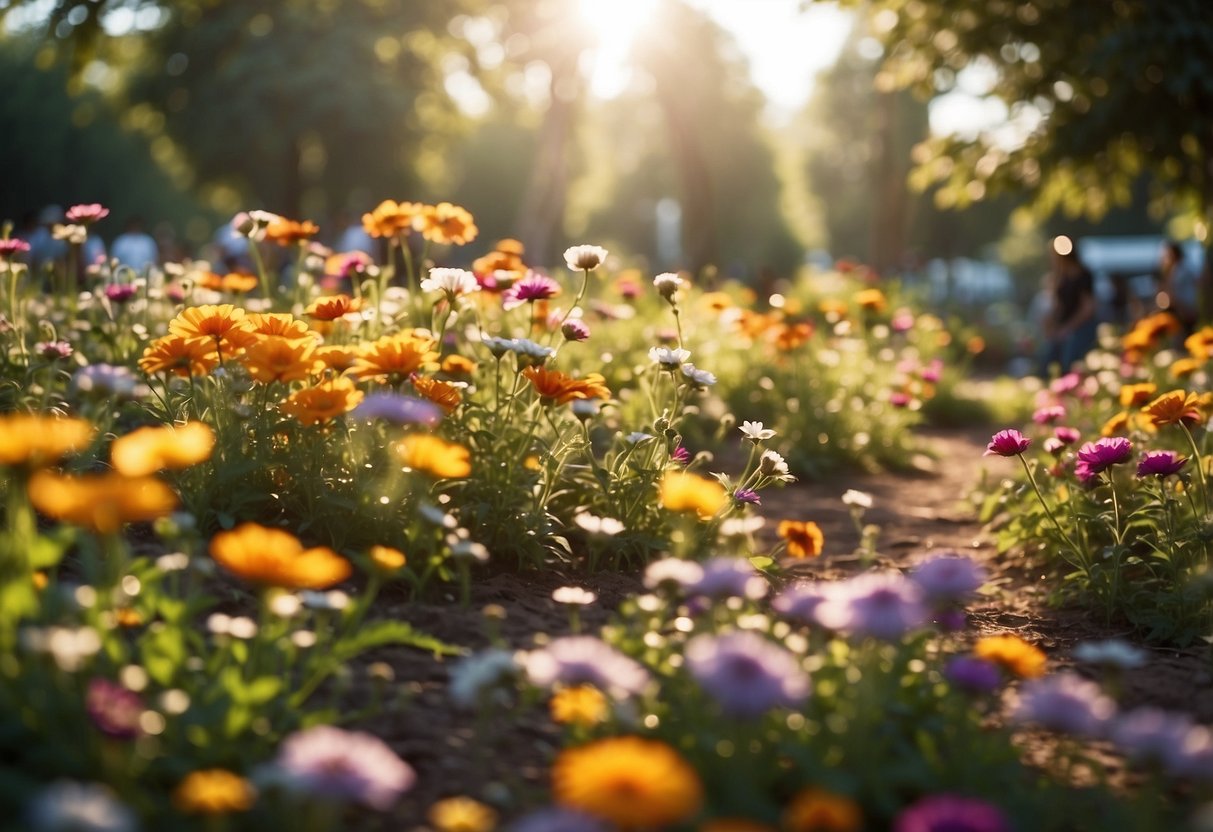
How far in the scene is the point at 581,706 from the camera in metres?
2.36

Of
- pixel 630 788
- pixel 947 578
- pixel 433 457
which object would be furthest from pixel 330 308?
pixel 630 788

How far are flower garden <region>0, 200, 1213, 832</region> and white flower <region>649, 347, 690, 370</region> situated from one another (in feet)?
0.06

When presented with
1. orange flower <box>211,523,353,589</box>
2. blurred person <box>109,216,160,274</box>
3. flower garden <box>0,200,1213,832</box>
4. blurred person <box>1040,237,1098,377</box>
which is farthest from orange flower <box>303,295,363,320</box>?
blurred person <box>109,216,160,274</box>

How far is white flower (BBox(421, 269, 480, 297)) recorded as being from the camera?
3.87 metres

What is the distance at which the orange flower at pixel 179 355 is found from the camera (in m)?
3.28

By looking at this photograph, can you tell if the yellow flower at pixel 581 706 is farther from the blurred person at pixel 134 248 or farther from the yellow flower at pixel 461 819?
the blurred person at pixel 134 248

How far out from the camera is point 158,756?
2.26 m

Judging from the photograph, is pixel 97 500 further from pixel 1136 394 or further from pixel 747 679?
pixel 1136 394

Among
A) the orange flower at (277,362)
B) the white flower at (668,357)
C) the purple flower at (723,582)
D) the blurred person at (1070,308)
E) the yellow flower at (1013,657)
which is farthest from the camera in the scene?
the blurred person at (1070,308)

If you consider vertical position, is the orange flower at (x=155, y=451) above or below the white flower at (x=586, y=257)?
below

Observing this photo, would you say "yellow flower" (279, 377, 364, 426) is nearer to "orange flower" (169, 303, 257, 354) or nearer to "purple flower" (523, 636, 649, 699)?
"orange flower" (169, 303, 257, 354)

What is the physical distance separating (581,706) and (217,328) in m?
1.66

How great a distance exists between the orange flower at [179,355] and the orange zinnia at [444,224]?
129 cm

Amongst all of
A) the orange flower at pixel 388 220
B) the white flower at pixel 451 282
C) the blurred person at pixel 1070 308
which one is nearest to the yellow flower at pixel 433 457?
the white flower at pixel 451 282
